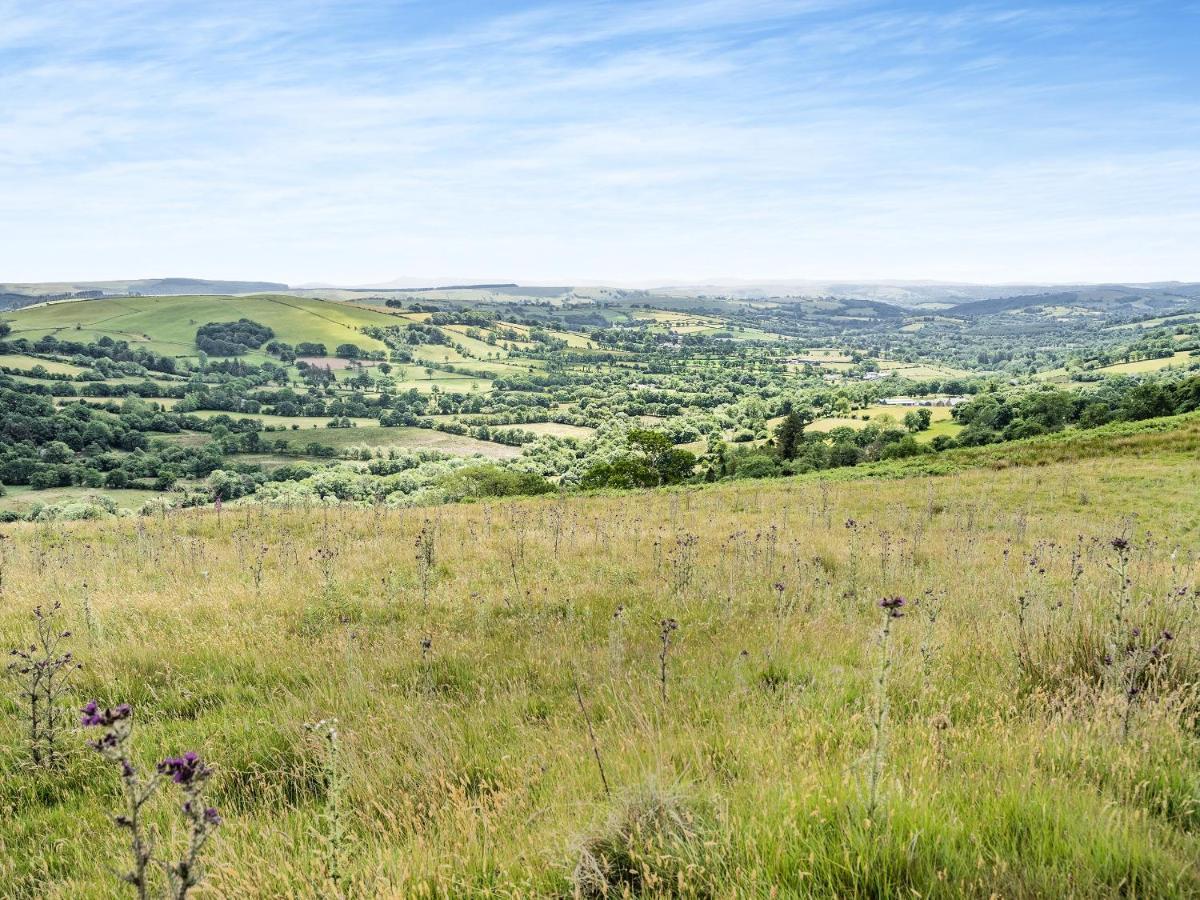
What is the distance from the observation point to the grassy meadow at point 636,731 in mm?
2711

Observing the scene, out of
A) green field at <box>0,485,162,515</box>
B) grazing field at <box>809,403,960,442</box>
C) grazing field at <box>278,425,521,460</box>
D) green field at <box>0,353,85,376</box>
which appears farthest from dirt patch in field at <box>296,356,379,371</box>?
grazing field at <box>809,403,960,442</box>

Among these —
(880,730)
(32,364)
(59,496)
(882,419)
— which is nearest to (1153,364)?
(882,419)

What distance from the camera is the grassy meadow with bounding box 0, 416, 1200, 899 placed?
271 centimetres

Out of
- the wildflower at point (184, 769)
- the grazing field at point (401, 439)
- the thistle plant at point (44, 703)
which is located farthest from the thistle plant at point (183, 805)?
the grazing field at point (401, 439)

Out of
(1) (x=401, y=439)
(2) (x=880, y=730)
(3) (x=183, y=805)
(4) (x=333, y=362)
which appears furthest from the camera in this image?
(4) (x=333, y=362)

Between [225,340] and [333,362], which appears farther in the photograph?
[225,340]

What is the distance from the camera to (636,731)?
4.17 metres

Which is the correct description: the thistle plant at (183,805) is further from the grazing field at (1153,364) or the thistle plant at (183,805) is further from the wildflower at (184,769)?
the grazing field at (1153,364)

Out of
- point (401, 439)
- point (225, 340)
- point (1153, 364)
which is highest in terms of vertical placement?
point (225, 340)

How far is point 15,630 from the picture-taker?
292 inches

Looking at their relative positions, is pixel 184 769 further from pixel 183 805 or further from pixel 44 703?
pixel 44 703

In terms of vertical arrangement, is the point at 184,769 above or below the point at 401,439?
above

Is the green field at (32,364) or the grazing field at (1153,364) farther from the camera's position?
the green field at (32,364)

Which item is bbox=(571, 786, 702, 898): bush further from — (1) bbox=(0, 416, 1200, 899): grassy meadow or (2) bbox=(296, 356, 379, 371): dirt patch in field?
(2) bbox=(296, 356, 379, 371): dirt patch in field
